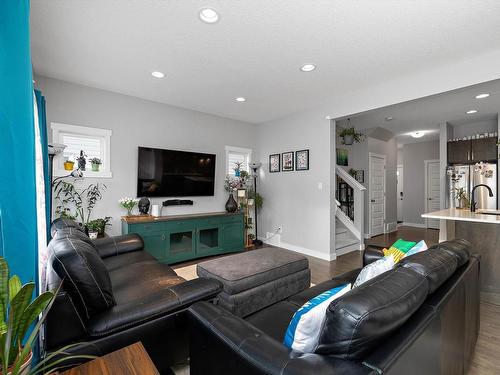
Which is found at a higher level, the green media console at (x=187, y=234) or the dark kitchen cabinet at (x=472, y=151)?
the dark kitchen cabinet at (x=472, y=151)

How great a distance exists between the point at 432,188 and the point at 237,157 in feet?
19.5

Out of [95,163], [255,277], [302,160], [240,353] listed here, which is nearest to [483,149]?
[302,160]

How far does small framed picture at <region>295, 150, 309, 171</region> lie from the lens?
448cm

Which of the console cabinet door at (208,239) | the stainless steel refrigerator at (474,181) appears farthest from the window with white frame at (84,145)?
the stainless steel refrigerator at (474,181)

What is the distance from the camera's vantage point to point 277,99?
12.9ft

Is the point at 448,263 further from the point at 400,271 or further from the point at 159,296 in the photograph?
the point at 159,296

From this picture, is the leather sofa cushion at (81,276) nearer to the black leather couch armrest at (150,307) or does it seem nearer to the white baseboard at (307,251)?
the black leather couch armrest at (150,307)

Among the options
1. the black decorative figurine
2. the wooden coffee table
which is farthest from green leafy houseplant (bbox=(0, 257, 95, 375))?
the black decorative figurine

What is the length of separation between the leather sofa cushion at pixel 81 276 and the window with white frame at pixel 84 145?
2480mm

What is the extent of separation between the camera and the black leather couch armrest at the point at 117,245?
2.67 meters

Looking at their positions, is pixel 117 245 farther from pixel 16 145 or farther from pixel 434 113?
pixel 434 113

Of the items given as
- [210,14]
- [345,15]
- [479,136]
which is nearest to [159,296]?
[210,14]

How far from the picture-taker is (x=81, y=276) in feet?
4.20

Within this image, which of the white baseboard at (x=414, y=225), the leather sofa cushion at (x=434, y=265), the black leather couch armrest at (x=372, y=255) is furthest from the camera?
the white baseboard at (x=414, y=225)
